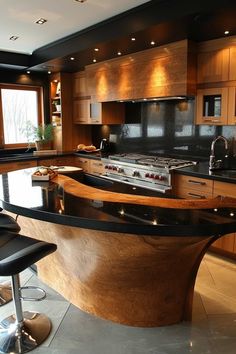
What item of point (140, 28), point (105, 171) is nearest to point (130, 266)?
point (140, 28)

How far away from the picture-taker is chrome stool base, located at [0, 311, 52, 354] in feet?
6.79

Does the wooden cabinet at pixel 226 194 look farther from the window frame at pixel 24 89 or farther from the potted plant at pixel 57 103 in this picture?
the window frame at pixel 24 89

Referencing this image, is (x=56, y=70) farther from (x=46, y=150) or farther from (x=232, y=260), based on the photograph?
(x=232, y=260)

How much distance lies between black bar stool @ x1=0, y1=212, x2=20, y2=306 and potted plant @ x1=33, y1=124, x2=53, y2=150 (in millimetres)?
3140

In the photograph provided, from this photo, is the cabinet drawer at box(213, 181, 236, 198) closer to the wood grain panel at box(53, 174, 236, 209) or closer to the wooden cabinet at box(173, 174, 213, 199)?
the wooden cabinet at box(173, 174, 213, 199)

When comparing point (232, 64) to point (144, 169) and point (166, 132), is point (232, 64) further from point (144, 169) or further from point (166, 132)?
point (144, 169)

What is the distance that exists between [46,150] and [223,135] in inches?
130

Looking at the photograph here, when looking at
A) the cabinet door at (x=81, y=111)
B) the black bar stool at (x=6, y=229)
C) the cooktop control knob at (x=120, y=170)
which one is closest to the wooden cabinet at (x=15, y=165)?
the cabinet door at (x=81, y=111)

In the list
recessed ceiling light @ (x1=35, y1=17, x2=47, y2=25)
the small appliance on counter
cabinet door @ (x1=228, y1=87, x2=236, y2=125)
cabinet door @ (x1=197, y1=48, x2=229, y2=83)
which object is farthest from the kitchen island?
the small appliance on counter

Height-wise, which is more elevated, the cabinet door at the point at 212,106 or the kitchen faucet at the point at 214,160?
the cabinet door at the point at 212,106

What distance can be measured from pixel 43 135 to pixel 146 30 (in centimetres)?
308

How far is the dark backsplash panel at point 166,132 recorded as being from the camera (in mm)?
3955

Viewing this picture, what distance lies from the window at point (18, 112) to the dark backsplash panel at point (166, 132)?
162 cm

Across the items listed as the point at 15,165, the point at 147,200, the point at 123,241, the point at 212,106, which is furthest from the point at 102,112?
the point at 123,241
